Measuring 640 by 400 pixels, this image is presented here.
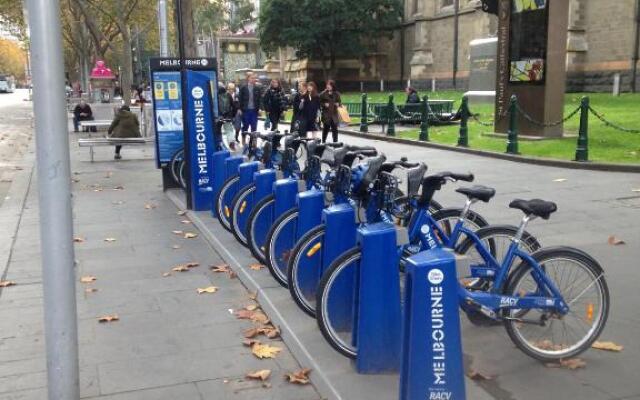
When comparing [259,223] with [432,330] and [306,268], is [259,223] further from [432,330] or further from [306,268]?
[432,330]

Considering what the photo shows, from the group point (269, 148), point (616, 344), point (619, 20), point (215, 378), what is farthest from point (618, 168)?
point (619, 20)

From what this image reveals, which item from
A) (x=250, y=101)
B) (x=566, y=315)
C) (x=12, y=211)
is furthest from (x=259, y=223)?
(x=250, y=101)

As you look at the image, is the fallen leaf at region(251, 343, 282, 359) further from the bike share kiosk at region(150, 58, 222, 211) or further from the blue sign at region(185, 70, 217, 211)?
the blue sign at region(185, 70, 217, 211)

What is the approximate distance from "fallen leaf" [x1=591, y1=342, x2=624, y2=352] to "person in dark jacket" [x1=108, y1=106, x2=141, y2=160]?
13.1m

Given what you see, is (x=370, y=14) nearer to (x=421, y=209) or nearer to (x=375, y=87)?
(x=375, y=87)

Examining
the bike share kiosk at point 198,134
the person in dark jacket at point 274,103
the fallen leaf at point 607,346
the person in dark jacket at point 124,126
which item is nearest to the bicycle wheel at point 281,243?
the fallen leaf at point 607,346

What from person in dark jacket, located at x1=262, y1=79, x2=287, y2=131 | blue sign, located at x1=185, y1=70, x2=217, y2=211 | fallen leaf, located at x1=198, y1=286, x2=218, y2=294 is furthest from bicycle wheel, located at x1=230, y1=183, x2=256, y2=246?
person in dark jacket, located at x1=262, y1=79, x2=287, y2=131

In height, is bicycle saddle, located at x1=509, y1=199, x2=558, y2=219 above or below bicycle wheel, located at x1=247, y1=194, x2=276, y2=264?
above

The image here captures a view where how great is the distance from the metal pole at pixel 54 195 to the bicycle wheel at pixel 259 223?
3.03m

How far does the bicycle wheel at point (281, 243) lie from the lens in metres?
5.48

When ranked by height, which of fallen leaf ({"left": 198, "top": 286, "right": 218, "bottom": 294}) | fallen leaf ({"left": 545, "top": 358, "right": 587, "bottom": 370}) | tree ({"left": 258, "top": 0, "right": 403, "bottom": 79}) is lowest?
fallen leaf ({"left": 198, "top": 286, "right": 218, "bottom": 294})

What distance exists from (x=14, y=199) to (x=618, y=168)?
9.87 meters

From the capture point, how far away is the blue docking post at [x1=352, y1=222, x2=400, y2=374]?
372cm

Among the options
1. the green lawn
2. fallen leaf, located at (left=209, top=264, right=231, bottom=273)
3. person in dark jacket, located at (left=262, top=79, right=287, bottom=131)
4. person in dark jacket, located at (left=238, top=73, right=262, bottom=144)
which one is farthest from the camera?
person in dark jacket, located at (left=262, top=79, right=287, bottom=131)
